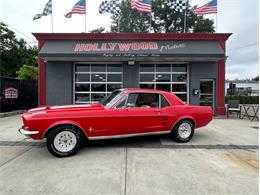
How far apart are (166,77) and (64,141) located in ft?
30.8

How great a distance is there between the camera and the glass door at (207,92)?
13.9 m

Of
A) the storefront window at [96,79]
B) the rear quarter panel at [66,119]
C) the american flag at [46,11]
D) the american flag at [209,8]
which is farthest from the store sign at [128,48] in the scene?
the rear quarter panel at [66,119]

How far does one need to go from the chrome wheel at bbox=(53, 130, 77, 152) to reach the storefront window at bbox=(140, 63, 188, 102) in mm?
8680

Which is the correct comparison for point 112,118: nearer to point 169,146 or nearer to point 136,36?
point 169,146

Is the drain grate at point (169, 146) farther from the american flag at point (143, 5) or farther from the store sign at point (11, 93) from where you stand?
the american flag at point (143, 5)

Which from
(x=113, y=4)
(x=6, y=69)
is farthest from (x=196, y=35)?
(x=6, y=69)

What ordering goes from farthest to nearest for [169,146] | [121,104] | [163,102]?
[163,102]
[169,146]
[121,104]

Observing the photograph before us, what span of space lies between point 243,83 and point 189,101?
5304 centimetres

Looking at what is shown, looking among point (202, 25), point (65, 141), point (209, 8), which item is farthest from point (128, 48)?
point (202, 25)

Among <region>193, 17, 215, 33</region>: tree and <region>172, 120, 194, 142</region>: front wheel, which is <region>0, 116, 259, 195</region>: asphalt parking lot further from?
<region>193, 17, 215, 33</region>: tree

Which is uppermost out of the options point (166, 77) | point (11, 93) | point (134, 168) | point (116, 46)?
point (116, 46)

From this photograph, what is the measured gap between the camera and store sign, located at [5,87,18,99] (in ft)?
42.6

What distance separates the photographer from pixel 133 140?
717 centimetres

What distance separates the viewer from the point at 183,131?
6.97 meters
